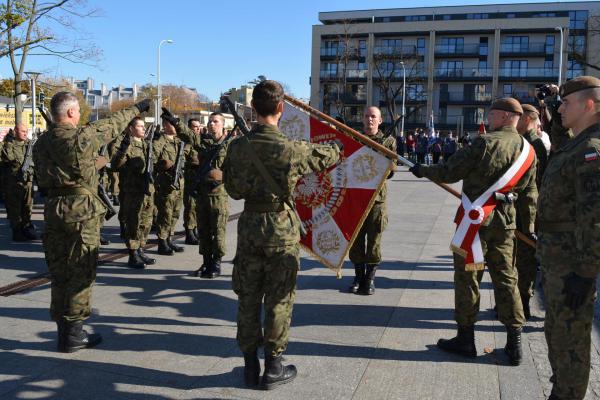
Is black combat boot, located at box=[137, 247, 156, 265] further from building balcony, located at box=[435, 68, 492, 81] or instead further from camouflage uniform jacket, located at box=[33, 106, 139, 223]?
building balcony, located at box=[435, 68, 492, 81]

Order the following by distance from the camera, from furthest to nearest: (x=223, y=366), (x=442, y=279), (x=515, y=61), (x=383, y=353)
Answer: (x=515, y=61) → (x=442, y=279) → (x=383, y=353) → (x=223, y=366)

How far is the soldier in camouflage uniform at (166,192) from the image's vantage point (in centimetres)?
817

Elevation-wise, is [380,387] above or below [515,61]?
below

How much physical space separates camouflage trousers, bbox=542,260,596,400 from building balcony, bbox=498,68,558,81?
194ft

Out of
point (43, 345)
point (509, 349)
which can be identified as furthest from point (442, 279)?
point (43, 345)

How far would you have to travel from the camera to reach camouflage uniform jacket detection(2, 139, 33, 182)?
9.37 m

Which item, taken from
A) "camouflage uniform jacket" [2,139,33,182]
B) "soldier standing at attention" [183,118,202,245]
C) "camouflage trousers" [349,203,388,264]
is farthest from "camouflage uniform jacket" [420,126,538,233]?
"camouflage uniform jacket" [2,139,33,182]

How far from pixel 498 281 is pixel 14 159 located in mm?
8534

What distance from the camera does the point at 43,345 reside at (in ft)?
14.8

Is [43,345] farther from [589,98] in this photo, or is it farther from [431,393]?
[589,98]

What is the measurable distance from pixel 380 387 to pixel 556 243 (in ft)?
5.23

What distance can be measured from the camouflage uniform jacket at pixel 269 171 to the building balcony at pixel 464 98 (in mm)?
→ 57839

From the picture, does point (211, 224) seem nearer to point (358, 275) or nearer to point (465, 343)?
point (358, 275)

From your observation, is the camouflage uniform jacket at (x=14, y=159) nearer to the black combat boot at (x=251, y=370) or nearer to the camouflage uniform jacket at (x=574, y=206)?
the black combat boot at (x=251, y=370)
